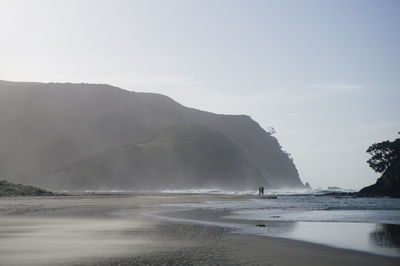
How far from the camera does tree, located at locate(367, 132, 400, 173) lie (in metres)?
94.6

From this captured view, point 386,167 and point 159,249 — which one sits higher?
point 386,167

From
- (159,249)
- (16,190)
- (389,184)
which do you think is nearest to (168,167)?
(16,190)

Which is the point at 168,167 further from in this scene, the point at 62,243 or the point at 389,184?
the point at 62,243

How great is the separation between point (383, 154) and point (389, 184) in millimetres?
12763

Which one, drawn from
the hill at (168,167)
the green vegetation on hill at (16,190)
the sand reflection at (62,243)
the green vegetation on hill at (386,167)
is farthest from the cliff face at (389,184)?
the hill at (168,167)

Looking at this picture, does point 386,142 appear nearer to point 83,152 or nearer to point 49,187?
point 49,187

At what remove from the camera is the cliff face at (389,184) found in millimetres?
82875

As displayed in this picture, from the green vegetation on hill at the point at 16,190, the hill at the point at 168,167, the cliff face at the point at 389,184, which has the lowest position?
the green vegetation on hill at the point at 16,190

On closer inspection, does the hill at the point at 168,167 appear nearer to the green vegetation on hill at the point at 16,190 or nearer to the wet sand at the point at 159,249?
the green vegetation on hill at the point at 16,190

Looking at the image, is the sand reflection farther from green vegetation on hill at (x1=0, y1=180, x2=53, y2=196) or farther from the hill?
the hill

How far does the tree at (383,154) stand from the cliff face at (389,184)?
231 inches

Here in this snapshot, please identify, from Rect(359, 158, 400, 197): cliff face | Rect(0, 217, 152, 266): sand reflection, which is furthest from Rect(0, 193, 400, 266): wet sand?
Rect(359, 158, 400, 197): cliff face

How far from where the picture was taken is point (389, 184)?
3356 inches

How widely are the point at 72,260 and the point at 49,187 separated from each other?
→ 165 meters
